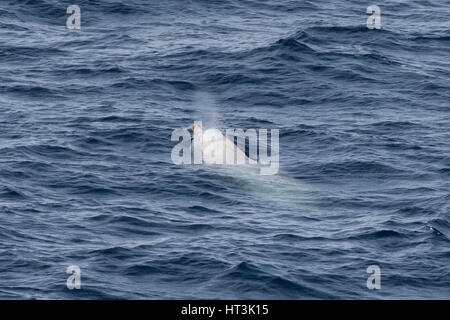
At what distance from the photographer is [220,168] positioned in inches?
2005

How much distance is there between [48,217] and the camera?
4450cm

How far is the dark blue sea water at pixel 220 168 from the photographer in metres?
40.7

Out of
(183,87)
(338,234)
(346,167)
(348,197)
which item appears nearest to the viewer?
(338,234)

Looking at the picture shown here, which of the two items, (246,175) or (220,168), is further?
(220,168)

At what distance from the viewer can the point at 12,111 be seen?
56.4 metres

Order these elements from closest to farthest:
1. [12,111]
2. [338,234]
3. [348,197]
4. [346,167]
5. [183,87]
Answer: [338,234], [348,197], [346,167], [12,111], [183,87]

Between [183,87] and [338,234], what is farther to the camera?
[183,87]

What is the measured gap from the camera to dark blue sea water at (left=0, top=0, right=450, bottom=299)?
40719 mm

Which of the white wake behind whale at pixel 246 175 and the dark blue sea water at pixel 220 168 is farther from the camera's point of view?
the white wake behind whale at pixel 246 175

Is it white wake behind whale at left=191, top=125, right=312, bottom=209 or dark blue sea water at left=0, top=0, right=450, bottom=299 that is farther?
white wake behind whale at left=191, top=125, right=312, bottom=209
